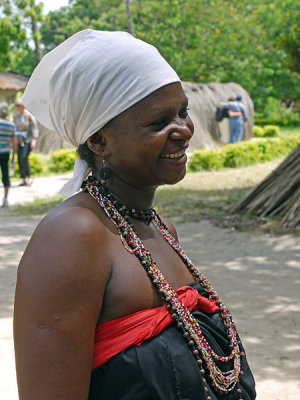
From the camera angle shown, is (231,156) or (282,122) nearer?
(231,156)

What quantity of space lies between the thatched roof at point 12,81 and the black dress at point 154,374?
22343 millimetres

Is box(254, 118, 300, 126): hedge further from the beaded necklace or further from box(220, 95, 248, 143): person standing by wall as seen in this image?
the beaded necklace

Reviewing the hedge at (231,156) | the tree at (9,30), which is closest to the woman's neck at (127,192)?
the hedge at (231,156)

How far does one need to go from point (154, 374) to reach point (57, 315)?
0.28 metres

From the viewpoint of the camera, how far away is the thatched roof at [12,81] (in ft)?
75.0

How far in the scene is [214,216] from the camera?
9305mm

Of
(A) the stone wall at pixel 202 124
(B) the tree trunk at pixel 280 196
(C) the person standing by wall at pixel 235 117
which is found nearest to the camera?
(B) the tree trunk at pixel 280 196

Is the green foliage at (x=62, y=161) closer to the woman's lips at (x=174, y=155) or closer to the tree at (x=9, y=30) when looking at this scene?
the tree at (x=9, y=30)

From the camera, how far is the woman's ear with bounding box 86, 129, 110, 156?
64.4 inches

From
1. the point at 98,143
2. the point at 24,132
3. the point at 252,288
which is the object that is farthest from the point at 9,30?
the point at 98,143

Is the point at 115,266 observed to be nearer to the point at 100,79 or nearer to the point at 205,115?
the point at 100,79

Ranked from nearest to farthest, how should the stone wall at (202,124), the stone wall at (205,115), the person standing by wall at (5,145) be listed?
the person standing by wall at (5,145) → the stone wall at (205,115) → the stone wall at (202,124)

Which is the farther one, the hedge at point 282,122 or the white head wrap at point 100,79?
the hedge at point 282,122

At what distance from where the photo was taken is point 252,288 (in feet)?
19.3
